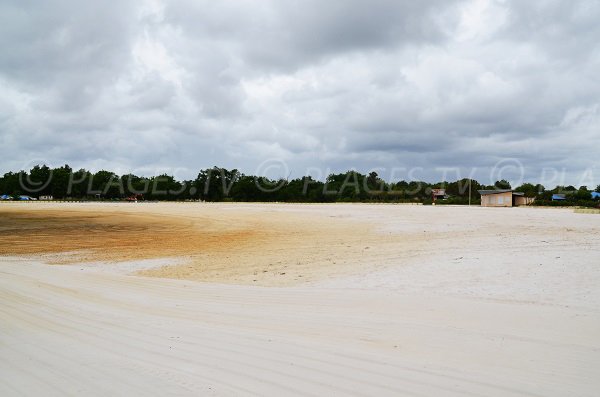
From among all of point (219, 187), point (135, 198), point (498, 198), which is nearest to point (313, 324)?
point (498, 198)

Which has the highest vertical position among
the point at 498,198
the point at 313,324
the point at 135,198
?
the point at 498,198

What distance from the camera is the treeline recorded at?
94062 mm

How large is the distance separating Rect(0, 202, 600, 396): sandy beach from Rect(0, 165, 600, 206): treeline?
253 ft

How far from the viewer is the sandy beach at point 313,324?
3.91 m

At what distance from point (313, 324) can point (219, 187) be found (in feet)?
337

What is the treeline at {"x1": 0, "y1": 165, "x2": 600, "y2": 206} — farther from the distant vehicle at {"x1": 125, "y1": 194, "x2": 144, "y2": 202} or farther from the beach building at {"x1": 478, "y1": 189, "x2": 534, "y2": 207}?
the beach building at {"x1": 478, "y1": 189, "x2": 534, "y2": 207}

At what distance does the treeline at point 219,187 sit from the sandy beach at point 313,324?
77.1 metres

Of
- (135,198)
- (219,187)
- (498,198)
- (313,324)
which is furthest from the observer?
(219,187)

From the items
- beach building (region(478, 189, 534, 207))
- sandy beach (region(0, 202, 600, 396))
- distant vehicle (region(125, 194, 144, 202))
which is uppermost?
beach building (region(478, 189, 534, 207))

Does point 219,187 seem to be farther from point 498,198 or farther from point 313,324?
point 313,324

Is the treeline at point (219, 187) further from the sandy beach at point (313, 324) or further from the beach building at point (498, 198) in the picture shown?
the sandy beach at point (313, 324)

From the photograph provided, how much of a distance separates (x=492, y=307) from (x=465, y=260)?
4.11 m

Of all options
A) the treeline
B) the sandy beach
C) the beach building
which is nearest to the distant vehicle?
the treeline

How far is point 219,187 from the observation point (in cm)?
10650
